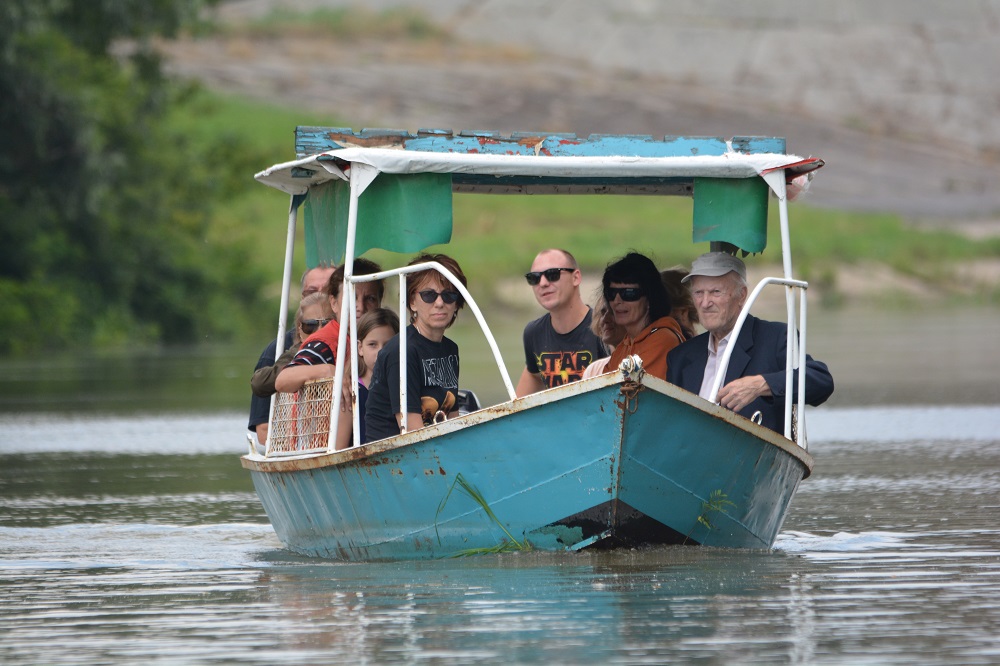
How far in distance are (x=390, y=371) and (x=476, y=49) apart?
249 feet

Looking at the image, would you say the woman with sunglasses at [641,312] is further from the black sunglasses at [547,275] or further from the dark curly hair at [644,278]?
the black sunglasses at [547,275]

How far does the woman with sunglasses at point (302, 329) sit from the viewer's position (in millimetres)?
10797

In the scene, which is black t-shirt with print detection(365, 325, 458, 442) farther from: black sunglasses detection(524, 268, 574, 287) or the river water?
the river water

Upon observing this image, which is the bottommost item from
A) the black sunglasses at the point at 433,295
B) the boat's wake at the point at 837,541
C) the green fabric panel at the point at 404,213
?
the boat's wake at the point at 837,541

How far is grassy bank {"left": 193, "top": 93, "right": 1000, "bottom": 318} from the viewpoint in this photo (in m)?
49.7

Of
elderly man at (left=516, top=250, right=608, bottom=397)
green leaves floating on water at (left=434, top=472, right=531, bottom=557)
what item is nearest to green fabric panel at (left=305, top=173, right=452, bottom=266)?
elderly man at (left=516, top=250, right=608, bottom=397)

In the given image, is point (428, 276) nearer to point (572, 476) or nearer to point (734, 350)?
point (572, 476)

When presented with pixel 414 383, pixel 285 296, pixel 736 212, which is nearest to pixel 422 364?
pixel 414 383

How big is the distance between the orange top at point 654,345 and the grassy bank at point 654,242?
3702cm

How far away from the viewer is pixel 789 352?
9383 millimetres

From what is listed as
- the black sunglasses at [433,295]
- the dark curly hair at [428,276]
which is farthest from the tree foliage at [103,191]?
the black sunglasses at [433,295]

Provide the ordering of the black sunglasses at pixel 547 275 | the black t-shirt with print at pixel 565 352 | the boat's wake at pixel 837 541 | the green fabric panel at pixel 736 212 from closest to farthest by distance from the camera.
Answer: the green fabric panel at pixel 736 212 → the black sunglasses at pixel 547 275 → the boat's wake at pixel 837 541 → the black t-shirt with print at pixel 565 352

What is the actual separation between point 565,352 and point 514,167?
1492 millimetres

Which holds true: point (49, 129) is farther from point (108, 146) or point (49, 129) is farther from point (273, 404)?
point (273, 404)
